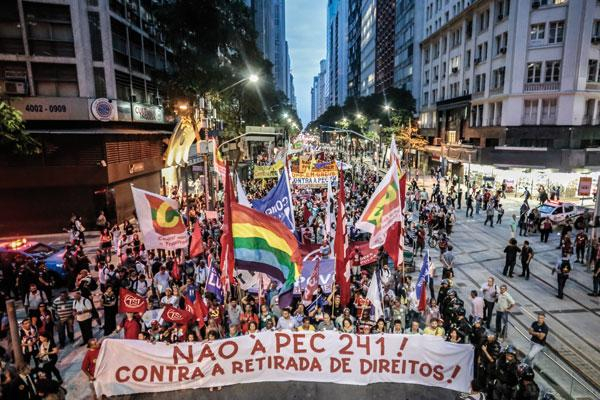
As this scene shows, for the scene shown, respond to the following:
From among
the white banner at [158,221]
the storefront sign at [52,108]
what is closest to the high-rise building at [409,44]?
the storefront sign at [52,108]

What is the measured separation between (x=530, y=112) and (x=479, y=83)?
9.57 m

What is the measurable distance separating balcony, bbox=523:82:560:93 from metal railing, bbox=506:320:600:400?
32.8m

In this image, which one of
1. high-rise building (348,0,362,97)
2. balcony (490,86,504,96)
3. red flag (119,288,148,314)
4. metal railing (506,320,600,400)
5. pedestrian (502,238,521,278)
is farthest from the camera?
high-rise building (348,0,362,97)

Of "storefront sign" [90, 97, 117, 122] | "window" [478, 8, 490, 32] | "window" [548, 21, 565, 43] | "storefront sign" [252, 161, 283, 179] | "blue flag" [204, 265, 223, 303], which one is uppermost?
"window" [478, 8, 490, 32]

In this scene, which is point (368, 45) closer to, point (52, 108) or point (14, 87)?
point (52, 108)

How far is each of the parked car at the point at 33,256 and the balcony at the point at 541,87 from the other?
129ft

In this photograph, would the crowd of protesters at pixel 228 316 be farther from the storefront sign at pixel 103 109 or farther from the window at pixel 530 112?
the window at pixel 530 112

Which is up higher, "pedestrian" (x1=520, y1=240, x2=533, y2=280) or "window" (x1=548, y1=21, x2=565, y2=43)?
"window" (x1=548, y1=21, x2=565, y2=43)

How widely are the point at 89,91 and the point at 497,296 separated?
23900 mm

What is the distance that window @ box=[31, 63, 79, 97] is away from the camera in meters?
22.7

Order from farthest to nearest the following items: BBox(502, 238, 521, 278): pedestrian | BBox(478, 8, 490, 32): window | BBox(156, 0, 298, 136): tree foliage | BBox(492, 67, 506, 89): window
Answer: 1. BBox(478, 8, 490, 32): window
2. BBox(492, 67, 506, 89): window
3. BBox(156, 0, 298, 136): tree foliage
4. BBox(502, 238, 521, 278): pedestrian

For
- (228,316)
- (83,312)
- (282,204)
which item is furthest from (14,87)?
(228,316)

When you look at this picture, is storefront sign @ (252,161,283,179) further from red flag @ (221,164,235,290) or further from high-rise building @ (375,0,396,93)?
high-rise building @ (375,0,396,93)

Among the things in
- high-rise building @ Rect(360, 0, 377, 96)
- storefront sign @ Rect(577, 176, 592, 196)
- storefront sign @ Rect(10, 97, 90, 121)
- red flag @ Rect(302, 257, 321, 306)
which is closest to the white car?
storefront sign @ Rect(577, 176, 592, 196)
